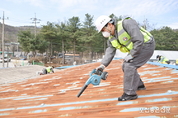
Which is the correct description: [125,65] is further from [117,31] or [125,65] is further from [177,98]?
[177,98]

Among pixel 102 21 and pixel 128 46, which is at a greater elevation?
pixel 102 21

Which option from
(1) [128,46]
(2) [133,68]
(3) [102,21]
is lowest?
(2) [133,68]

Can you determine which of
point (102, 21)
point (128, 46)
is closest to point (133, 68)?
point (128, 46)

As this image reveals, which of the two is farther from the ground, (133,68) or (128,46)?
(128,46)

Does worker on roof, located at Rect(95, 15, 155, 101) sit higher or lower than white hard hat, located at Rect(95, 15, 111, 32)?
lower

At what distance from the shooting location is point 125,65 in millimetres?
1538

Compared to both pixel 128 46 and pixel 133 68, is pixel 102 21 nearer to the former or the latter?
pixel 128 46

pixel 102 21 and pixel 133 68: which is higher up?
pixel 102 21

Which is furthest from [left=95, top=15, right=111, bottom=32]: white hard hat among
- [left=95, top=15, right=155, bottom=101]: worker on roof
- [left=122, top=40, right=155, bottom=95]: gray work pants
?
[left=122, top=40, right=155, bottom=95]: gray work pants

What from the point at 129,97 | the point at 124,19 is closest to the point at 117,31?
the point at 124,19

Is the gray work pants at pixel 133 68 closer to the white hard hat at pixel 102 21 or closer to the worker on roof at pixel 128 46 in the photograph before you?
the worker on roof at pixel 128 46

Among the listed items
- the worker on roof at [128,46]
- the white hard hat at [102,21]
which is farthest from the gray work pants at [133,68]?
the white hard hat at [102,21]

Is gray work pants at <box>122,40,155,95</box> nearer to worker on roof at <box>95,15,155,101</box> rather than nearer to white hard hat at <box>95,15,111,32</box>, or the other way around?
worker on roof at <box>95,15,155,101</box>

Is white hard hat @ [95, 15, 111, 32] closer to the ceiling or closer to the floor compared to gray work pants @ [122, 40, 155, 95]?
closer to the ceiling
